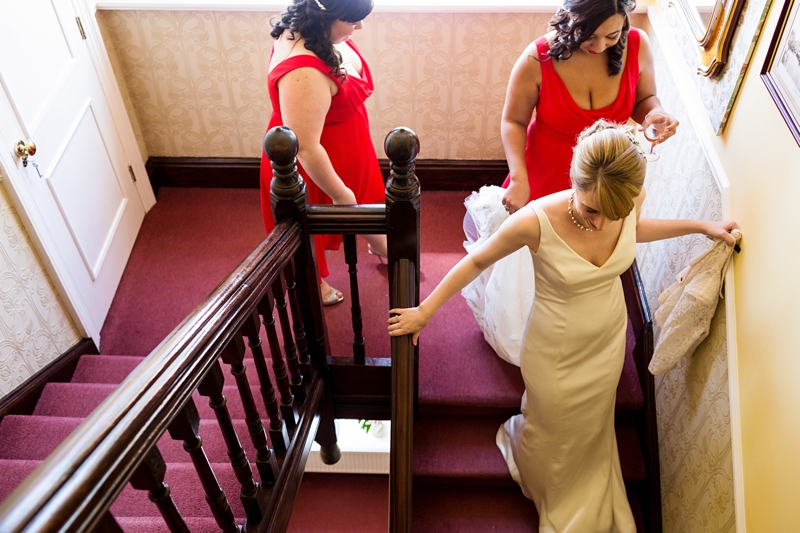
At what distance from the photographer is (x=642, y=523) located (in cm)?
253

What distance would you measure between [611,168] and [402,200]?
1.89ft

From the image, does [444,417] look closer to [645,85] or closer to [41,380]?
[645,85]

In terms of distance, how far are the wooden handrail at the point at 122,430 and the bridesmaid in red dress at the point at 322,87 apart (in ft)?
2.72

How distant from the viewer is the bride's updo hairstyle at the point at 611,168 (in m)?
1.48

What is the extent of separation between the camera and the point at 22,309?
99.1 inches

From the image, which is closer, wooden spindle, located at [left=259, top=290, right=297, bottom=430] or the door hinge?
wooden spindle, located at [left=259, top=290, right=297, bottom=430]

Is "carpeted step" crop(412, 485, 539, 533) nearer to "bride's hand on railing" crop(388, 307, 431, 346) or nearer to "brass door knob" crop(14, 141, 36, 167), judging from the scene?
"bride's hand on railing" crop(388, 307, 431, 346)

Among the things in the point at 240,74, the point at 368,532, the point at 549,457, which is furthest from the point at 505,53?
the point at 368,532

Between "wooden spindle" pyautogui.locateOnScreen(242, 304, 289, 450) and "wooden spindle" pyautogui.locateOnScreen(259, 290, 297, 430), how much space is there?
0.04 meters

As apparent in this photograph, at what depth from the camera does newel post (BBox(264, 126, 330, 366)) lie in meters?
1.62

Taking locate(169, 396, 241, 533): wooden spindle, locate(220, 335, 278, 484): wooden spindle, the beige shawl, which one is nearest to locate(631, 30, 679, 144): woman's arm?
the beige shawl

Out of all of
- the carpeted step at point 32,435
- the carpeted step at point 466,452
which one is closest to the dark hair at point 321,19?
the carpeted step at point 466,452

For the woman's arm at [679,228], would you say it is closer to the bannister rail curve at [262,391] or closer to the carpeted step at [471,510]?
the bannister rail curve at [262,391]

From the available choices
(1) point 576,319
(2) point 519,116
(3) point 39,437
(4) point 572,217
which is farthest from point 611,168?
(3) point 39,437
